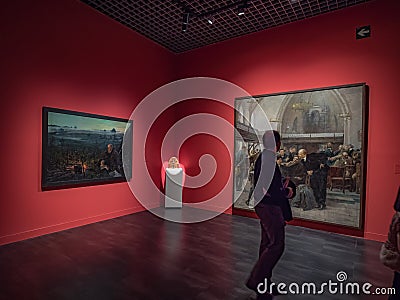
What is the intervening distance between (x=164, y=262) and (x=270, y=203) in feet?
5.23

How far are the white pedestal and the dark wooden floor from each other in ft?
4.46

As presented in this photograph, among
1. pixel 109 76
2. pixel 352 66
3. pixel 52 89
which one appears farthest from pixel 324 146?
pixel 52 89

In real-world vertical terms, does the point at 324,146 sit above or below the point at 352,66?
below

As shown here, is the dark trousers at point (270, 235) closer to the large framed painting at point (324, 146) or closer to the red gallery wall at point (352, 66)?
the large framed painting at point (324, 146)

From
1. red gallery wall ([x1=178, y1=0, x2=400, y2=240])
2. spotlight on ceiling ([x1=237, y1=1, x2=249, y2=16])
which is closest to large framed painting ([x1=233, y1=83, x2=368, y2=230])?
red gallery wall ([x1=178, y1=0, x2=400, y2=240])

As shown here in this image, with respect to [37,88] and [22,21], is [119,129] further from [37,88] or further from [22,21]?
[22,21]

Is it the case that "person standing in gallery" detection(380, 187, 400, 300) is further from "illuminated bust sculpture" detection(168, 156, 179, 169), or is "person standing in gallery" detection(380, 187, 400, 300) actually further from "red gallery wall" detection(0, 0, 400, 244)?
"illuminated bust sculpture" detection(168, 156, 179, 169)

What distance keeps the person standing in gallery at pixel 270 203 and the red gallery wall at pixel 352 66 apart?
2534 mm

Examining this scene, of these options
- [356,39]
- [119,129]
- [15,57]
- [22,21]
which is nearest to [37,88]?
[15,57]

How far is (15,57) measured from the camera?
350cm

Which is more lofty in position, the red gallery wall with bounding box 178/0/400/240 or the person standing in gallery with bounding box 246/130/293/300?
the red gallery wall with bounding box 178/0/400/240

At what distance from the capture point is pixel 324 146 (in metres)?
4.21

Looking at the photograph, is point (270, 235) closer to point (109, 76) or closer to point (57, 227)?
point (57, 227)

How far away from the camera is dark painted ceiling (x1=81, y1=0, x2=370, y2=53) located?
4.14 meters
